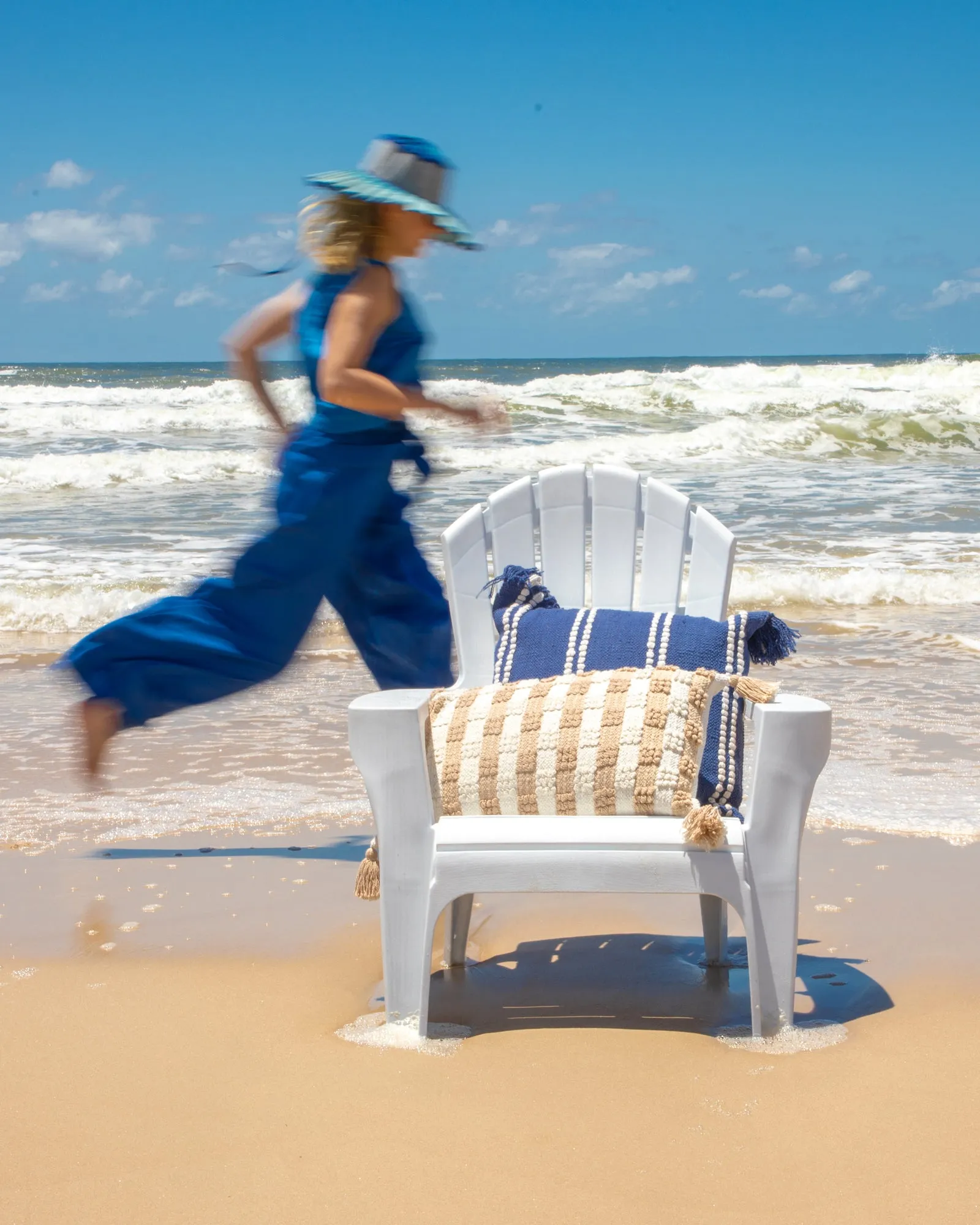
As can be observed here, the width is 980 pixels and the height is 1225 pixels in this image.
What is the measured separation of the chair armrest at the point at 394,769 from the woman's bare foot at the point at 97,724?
3.35 feet

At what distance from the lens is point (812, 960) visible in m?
2.43

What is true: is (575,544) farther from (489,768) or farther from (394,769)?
(394,769)

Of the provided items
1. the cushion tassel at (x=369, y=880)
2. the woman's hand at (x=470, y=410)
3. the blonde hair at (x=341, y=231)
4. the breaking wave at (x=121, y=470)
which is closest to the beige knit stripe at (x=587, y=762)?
the cushion tassel at (x=369, y=880)

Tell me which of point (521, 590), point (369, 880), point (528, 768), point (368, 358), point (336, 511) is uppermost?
point (368, 358)

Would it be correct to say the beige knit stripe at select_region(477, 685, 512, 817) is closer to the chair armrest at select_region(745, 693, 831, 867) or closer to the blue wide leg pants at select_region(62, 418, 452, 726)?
the chair armrest at select_region(745, 693, 831, 867)

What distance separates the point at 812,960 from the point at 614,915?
46 centimetres

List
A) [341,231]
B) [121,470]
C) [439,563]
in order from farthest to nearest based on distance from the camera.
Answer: [121,470]
[439,563]
[341,231]

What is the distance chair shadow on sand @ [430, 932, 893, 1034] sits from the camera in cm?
218

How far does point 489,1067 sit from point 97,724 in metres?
1.35

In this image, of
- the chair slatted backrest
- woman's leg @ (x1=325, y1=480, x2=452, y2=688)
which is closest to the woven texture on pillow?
the chair slatted backrest

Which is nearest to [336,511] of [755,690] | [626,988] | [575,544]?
[575,544]

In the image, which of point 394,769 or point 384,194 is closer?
point 394,769

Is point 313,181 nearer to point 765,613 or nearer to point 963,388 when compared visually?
point 765,613

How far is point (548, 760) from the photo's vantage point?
2160mm
